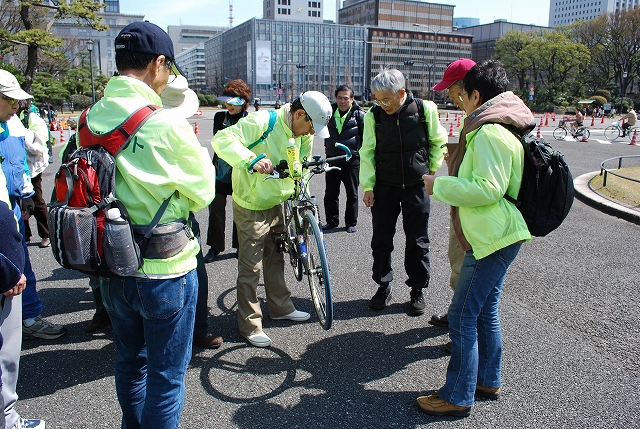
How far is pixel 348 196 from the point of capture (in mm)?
7582

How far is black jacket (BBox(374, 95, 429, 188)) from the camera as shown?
4184 mm

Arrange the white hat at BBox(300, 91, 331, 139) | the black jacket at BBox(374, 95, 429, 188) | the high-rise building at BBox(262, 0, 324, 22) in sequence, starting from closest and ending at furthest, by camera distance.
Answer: the white hat at BBox(300, 91, 331, 139) → the black jacket at BBox(374, 95, 429, 188) → the high-rise building at BBox(262, 0, 324, 22)

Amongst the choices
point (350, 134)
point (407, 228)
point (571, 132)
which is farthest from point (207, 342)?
point (571, 132)

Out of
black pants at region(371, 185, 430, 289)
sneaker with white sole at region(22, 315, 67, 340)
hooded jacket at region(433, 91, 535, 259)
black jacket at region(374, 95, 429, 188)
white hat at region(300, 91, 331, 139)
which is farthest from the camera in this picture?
black pants at region(371, 185, 430, 289)

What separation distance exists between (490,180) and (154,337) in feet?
5.98

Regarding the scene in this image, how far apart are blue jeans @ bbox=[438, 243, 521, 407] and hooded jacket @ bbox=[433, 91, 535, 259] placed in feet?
0.35

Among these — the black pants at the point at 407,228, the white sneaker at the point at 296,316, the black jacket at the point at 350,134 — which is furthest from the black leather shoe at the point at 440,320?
the black jacket at the point at 350,134

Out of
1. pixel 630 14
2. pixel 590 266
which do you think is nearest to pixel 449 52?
pixel 630 14

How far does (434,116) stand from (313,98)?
4.03 ft

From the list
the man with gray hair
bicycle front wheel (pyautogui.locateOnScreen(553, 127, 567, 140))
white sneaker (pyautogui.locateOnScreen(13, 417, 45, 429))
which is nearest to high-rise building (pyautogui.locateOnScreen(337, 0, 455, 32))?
bicycle front wheel (pyautogui.locateOnScreen(553, 127, 567, 140))

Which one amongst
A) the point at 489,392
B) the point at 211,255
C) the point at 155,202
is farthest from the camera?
the point at 211,255

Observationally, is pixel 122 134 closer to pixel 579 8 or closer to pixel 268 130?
pixel 268 130

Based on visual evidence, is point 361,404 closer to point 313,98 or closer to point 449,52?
point 313,98

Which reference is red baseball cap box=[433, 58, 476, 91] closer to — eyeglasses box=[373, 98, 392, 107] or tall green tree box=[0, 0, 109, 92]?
eyeglasses box=[373, 98, 392, 107]
